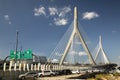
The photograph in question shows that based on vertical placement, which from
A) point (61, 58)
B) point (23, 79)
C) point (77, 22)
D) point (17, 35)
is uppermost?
point (77, 22)

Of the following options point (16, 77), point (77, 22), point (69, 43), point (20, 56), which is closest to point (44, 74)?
point (16, 77)

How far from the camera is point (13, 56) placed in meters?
61.4

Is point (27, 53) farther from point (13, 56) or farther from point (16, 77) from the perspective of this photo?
point (16, 77)

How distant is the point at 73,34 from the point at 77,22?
4.98 meters

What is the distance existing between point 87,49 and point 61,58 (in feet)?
29.6

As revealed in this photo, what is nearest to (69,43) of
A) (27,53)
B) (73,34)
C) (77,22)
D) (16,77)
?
(73,34)

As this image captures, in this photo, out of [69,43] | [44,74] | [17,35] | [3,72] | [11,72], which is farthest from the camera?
[69,43]

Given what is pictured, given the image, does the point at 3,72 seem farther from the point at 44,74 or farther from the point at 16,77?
the point at 44,74

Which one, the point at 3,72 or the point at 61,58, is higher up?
the point at 61,58

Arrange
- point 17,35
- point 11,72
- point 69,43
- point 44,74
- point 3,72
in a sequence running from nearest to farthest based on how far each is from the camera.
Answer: point 3,72
point 11,72
point 44,74
point 17,35
point 69,43

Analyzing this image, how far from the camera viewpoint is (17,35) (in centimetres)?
5912

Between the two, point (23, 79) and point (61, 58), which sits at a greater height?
point (61, 58)

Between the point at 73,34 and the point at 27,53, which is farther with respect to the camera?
the point at 73,34

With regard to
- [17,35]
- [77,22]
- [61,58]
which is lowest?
[61,58]
